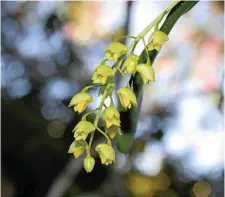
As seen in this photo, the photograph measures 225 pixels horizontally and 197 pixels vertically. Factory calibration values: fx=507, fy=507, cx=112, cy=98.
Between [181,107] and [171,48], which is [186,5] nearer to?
[181,107]

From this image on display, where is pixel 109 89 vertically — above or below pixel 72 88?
above

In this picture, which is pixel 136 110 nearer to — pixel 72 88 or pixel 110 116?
pixel 110 116

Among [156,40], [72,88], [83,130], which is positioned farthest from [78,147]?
[72,88]

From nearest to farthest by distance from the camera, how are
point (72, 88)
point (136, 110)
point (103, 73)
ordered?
point (103, 73) → point (136, 110) → point (72, 88)

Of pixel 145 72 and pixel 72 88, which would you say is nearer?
pixel 145 72

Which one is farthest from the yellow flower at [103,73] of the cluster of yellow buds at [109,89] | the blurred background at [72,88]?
the blurred background at [72,88]
